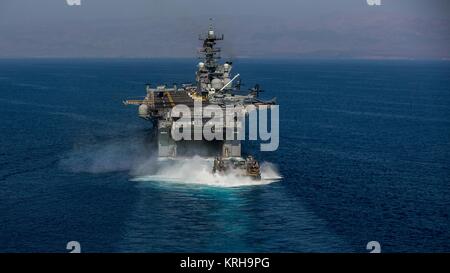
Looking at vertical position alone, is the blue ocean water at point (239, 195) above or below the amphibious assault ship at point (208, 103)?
below

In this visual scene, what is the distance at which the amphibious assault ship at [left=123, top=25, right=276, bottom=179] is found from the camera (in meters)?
63.3

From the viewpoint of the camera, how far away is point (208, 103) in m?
85.1

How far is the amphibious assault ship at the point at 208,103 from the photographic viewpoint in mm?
63287

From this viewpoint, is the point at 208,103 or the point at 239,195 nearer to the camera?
the point at 239,195

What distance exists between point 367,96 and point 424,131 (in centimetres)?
Result: 6361

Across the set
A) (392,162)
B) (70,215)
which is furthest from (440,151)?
(70,215)

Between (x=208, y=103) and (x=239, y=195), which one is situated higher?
(x=208, y=103)

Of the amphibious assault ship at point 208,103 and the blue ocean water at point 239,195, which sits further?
the amphibious assault ship at point 208,103

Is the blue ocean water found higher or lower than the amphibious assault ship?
lower

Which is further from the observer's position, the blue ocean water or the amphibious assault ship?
the amphibious assault ship

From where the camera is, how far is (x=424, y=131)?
99.6 meters
